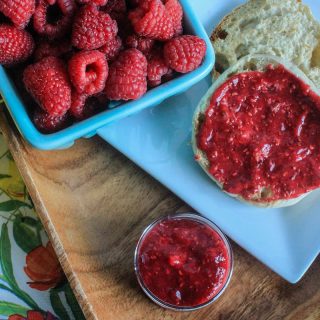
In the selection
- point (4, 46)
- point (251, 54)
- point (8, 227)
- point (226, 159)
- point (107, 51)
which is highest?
point (4, 46)

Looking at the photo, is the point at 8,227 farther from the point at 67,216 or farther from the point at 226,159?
the point at 226,159

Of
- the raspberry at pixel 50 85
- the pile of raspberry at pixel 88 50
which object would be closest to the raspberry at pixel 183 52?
the pile of raspberry at pixel 88 50

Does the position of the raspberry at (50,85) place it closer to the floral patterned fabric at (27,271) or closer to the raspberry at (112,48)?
the raspberry at (112,48)

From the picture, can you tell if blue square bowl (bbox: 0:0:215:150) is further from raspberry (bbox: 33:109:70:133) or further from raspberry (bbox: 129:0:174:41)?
raspberry (bbox: 129:0:174:41)

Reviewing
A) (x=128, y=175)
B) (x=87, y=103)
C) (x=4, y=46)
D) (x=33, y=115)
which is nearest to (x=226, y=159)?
(x=128, y=175)

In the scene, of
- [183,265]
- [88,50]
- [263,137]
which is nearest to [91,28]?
[88,50]

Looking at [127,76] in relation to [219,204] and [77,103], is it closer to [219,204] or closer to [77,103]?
[77,103]

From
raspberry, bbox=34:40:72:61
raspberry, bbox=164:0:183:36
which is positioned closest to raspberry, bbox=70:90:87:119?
raspberry, bbox=34:40:72:61
